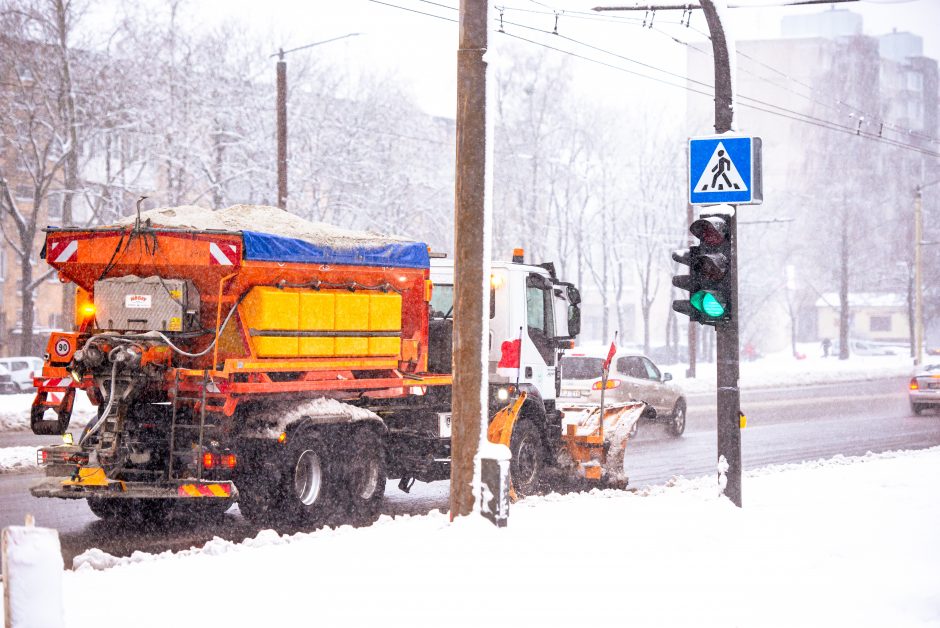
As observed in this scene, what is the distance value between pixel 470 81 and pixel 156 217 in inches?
137

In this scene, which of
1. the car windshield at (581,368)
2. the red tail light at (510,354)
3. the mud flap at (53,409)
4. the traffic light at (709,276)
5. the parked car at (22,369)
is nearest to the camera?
the traffic light at (709,276)

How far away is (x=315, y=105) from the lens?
39562 millimetres

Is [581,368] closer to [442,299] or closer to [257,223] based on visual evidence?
[442,299]

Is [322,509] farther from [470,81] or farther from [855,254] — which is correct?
[855,254]

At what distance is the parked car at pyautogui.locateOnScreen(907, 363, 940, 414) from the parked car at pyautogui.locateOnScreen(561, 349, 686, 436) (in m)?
8.39

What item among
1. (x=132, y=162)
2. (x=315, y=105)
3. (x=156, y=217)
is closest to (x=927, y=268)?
(x=315, y=105)

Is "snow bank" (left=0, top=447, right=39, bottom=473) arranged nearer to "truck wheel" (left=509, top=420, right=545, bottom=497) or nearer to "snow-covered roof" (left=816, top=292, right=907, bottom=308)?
"truck wheel" (left=509, top=420, right=545, bottom=497)

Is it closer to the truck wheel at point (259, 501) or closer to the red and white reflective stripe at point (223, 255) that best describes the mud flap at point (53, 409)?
the truck wheel at point (259, 501)

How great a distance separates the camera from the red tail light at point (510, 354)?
42.0 feet

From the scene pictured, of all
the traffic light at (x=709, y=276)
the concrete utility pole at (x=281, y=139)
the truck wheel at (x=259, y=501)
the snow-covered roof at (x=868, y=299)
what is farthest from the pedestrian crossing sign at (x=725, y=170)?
the snow-covered roof at (x=868, y=299)

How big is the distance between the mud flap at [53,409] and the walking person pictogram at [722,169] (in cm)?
633

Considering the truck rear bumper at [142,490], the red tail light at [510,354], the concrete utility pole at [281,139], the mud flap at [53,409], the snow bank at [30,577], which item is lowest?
the truck rear bumper at [142,490]

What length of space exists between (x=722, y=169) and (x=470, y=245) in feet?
11.2

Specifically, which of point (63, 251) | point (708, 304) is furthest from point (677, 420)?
point (63, 251)
